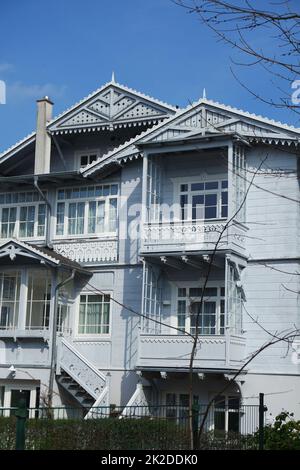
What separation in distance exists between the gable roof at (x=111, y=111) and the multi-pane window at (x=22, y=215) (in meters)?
2.66

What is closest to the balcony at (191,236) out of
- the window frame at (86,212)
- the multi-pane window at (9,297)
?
the window frame at (86,212)

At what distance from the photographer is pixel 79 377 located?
24.3 m

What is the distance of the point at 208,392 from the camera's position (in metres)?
23.7

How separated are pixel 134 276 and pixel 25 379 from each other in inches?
194

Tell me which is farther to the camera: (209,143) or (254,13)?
(209,143)

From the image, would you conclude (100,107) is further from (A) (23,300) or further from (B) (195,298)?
(B) (195,298)

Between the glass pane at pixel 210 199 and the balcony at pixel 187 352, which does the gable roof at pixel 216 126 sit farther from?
the balcony at pixel 187 352

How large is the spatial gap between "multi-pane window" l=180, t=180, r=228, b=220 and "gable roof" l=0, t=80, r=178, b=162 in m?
2.67

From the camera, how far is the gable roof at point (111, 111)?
85.3ft

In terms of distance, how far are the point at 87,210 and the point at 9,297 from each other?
4.10 meters

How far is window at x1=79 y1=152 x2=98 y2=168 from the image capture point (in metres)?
27.9

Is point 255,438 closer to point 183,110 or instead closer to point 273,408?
point 273,408
